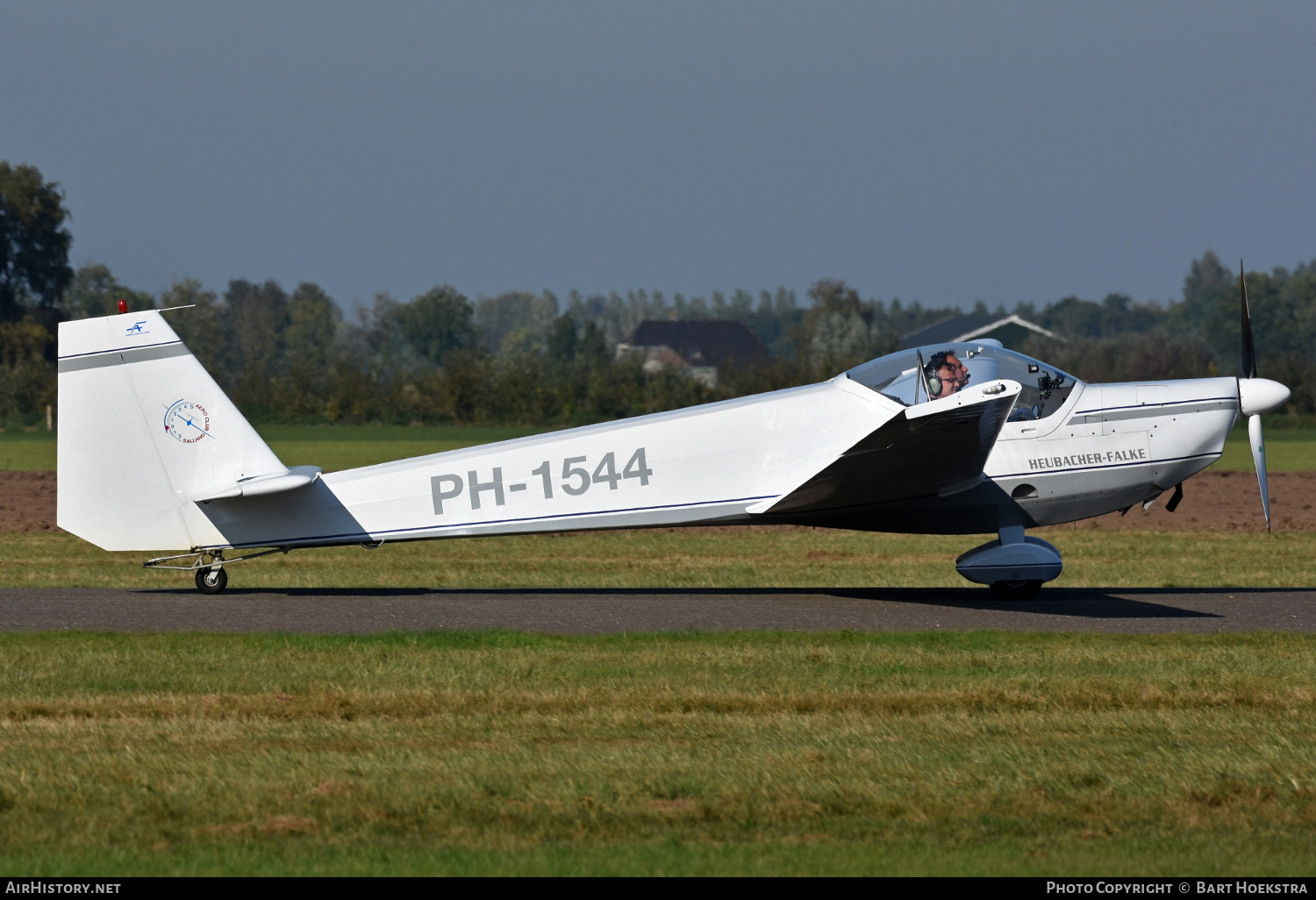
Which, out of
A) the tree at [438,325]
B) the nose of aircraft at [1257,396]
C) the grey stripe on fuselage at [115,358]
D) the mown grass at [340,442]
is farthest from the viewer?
the tree at [438,325]

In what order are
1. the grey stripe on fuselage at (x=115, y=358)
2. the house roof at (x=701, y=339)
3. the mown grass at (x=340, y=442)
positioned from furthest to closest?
1. the house roof at (x=701, y=339)
2. the mown grass at (x=340, y=442)
3. the grey stripe on fuselage at (x=115, y=358)

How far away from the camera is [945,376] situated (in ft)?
37.4

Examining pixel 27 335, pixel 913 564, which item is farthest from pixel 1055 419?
pixel 27 335

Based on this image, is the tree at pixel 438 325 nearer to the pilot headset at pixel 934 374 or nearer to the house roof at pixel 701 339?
the house roof at pixel 701 339

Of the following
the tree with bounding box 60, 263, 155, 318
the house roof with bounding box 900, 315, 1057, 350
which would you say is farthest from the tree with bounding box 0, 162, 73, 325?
the house roof with bounding box 900, 315, 1057, 350

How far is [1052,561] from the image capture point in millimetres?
11852

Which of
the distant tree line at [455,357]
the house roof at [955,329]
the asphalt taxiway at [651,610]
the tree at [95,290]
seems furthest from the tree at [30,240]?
the asphalt taxiway at [651,610]

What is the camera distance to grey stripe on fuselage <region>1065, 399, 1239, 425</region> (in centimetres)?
1204

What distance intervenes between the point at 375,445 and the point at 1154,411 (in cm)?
3613

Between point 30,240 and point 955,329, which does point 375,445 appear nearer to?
point 30,240

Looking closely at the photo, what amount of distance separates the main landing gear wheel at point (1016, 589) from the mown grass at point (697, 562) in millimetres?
2034

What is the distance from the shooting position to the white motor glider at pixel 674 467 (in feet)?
37.5

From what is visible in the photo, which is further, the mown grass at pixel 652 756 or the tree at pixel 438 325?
the tree at pixel 438 325

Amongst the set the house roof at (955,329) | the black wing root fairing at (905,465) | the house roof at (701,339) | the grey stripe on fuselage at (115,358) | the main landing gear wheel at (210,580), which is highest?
the house roof at (701,339)
